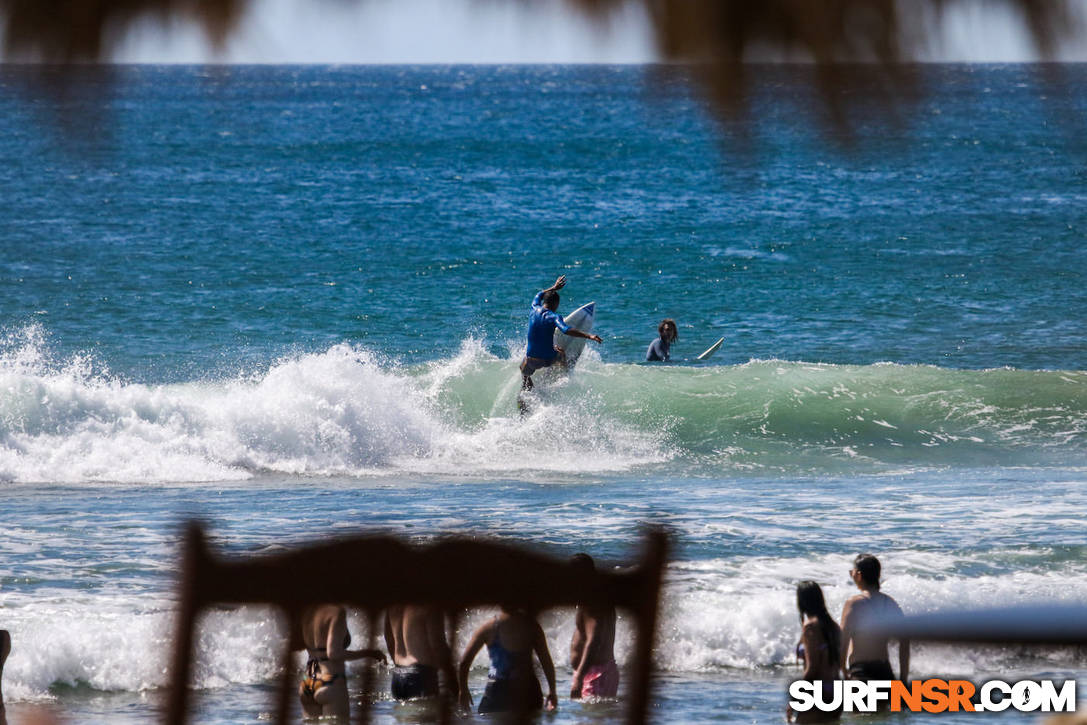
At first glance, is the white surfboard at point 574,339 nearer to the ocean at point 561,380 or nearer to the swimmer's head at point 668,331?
the ocean at point 561,380

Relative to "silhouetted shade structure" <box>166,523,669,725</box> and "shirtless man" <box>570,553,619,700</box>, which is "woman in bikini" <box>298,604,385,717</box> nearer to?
"silhouetted shade structure" <box>166,523,669,725</box>

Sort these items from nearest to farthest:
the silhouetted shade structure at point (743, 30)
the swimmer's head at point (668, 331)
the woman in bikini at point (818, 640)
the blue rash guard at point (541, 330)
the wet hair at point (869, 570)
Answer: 1. the silhouetted shade structure at point (743, 30)
2. the woman in bikini at point (818, 640)
3. the wet hair at point (869, 570)
4. the blue rash guard at point (541, 330)
5. the swimmer's head at point (668, 331)

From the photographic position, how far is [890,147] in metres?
1.18

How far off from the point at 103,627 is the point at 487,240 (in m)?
29.7

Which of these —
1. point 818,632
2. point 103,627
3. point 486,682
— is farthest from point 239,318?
point 486,682

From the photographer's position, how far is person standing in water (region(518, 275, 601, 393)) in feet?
48.5

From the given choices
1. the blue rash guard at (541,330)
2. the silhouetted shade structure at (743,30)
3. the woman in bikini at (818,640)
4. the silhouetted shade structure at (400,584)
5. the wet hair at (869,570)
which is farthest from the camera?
the blue rash guard at (541,330)

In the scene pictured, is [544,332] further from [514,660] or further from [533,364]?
[514,660]

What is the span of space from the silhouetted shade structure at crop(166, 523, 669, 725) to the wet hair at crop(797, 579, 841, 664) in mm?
5835

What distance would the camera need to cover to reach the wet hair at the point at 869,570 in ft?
24.5

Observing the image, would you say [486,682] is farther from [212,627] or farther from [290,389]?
[290,389]

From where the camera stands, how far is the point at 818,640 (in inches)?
279

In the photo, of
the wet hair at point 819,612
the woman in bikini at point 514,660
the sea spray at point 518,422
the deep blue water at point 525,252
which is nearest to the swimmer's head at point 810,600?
the wet hair at point 819,612

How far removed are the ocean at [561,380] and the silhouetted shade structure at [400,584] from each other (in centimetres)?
4
